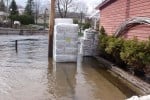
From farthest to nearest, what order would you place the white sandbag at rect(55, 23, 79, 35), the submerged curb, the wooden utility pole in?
1. the wooden utility pole
2. the white sandbag at rect(55, 23, 79, 35)
3. the submerged curb

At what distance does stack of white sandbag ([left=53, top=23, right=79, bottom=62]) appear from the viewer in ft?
51.1

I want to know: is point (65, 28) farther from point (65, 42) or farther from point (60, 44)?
point (60, 44)

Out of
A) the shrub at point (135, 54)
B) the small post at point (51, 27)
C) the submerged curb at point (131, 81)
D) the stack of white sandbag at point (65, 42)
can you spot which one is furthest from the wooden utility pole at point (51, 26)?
the shrub at point (135, 54)

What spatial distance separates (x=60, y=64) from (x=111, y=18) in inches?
182

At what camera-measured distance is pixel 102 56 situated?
720 inches

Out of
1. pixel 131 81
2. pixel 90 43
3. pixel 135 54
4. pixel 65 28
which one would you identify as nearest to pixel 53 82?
pixel 131 81

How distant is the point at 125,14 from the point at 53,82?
18.4ft

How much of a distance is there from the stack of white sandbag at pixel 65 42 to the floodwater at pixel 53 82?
19.1 inches

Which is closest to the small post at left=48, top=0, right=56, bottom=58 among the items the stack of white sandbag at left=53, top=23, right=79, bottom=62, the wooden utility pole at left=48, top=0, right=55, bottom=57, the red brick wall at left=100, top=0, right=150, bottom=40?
the wooden utility pole at left=48, top=0, right=55, bottom=57

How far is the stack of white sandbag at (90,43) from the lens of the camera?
61.8ft

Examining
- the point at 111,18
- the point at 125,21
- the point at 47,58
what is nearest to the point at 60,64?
the point at 47,58

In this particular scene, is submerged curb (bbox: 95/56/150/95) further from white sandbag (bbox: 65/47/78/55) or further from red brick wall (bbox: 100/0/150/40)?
white sandbag (bbox: 65/47/78/55)

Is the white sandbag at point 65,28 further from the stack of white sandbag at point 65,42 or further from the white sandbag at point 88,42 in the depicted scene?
the white sandbag at point 88,42

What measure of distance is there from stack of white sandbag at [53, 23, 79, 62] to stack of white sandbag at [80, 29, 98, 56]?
3.22 meters
